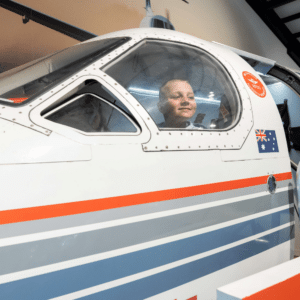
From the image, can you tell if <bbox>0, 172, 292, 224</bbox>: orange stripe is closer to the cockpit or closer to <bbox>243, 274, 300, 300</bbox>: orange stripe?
the cockpit

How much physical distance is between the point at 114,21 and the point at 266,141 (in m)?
3.10

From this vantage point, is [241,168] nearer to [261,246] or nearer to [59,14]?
[261,246]

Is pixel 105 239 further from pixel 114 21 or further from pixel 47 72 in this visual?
pixel 114 21

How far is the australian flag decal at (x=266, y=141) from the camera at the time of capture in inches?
71.1

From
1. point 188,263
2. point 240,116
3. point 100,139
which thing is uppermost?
point 240,116

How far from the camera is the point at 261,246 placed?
1.74m

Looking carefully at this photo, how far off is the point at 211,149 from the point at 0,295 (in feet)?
3.64

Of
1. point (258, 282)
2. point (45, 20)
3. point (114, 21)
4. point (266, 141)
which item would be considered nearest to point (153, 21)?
point (114, 21)

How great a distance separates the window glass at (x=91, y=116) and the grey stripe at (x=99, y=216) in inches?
→ 13.8

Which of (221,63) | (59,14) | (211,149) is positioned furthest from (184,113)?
(59,14)

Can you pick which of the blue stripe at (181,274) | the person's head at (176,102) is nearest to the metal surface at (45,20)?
the person's head at (176,102)

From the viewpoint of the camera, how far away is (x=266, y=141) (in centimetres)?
185

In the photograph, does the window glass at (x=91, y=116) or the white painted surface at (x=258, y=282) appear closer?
the white painted surface at (x=258, y=282)

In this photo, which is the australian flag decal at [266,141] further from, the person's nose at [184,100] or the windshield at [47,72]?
the windshield at [47,72]
